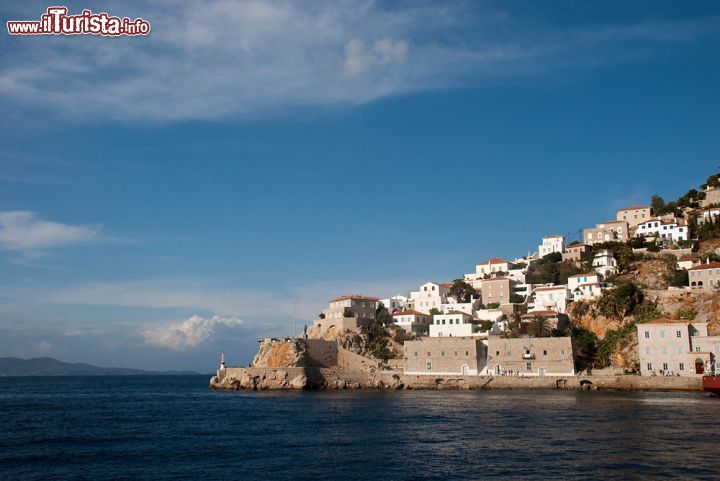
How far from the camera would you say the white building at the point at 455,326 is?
68.8 meters

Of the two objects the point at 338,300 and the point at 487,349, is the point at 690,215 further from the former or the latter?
the point at 338,300

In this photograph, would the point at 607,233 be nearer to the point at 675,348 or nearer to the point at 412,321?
the point at 412,321

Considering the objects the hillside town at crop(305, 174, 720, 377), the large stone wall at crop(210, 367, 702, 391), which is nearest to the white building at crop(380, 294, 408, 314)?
the hillside town at crop(305, 174, 720, 377)

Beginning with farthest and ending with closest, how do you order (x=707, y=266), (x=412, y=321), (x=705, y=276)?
(x=412, y=321) < (x=707, y=266) < (x=705, y=276)

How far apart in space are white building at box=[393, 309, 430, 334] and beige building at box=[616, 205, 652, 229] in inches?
1389

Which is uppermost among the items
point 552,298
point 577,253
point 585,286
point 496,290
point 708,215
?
point 708,215

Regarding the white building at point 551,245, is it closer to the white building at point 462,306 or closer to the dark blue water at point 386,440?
the white building at point 462,306

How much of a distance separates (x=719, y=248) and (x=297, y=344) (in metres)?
49.7

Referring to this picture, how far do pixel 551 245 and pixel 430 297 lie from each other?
21.6 m

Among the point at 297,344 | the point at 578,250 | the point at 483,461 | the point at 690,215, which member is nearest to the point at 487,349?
the point at 297,344

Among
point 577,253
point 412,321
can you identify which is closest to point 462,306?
point 412,321

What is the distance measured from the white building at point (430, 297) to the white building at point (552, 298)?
16.4 m

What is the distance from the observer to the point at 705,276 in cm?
6412

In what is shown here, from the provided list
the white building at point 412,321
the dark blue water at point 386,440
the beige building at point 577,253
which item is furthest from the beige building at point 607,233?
the dark blue water at point 386,440
